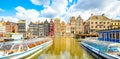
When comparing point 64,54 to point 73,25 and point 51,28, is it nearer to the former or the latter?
point 73,25

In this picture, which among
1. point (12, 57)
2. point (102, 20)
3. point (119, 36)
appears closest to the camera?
point (12, 57)

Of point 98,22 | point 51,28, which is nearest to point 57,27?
point 51,28

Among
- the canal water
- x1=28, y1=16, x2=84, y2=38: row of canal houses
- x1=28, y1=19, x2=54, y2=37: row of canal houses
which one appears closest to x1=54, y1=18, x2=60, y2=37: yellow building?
x1=28, y1=16, x2=84, y2=38: row of canal houses

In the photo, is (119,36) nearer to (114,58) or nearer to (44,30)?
(114,58)

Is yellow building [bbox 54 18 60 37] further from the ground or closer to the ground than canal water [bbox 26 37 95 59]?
further from the ground

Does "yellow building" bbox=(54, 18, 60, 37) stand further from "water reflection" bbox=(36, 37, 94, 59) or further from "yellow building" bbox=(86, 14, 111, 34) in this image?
"water reflection" bbox=(36, 37, 94, 59)

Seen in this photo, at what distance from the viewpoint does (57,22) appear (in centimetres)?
13125

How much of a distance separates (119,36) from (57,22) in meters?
107

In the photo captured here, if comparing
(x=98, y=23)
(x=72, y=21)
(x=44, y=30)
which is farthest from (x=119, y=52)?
(x=44, y=30)

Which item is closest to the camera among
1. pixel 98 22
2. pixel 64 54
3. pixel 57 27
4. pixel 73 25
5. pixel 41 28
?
pixel 64 54

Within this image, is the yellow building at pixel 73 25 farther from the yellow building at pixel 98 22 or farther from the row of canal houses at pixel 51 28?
the yellow building at pixel 98 22

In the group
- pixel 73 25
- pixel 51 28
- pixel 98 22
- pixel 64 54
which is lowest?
pixel 64 54

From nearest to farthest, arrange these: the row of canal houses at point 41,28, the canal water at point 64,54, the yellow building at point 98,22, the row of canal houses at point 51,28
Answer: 1. the canal water at point 64,54
2. the yellow building at point 98,22
3. the row of canal houses at point 51,28
4. the row of canal houses at point 41,28

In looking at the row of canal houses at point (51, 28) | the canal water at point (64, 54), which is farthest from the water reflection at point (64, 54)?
the row of canal houses at point (51, 28)
